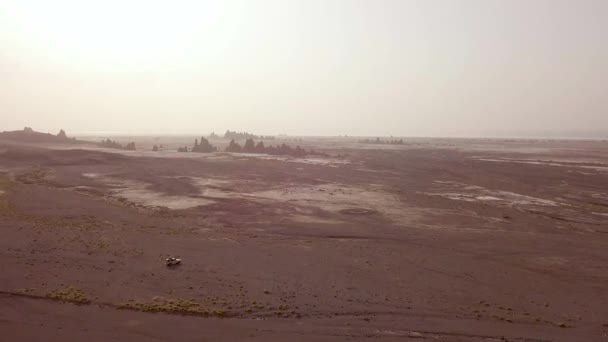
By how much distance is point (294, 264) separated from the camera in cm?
1945

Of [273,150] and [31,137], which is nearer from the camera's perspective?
[31,137]

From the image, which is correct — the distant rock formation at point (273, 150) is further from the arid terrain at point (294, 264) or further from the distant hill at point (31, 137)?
the arid terrain at point (294, 264)

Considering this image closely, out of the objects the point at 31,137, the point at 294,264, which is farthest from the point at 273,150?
the point at 294,264

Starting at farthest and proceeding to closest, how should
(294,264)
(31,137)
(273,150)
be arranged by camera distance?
(273,150) → (31,137) → (294,264)

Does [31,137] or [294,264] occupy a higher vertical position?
[31,137]

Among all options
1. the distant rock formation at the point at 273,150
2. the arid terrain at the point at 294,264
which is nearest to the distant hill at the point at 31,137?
the distant rock formation at the point at 273,150

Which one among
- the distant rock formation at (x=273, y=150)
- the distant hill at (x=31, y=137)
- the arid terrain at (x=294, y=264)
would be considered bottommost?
the arid terrain at (x=294, y=264)

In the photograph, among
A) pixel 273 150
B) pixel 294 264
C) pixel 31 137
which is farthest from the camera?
pixel 273 150

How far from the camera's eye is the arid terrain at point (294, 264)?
535 inches

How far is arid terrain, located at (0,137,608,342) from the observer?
13.6m

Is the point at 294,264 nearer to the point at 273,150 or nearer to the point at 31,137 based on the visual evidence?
the point at 273,150

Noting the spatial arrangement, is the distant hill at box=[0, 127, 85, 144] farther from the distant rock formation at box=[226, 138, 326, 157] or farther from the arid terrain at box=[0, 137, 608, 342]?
the arid terrain at box=[0, 137, 608, 342]

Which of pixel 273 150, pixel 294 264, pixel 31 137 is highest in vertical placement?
pixel 31 137

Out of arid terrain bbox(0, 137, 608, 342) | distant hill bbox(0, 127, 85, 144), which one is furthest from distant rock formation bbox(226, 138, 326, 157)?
arid terrain bbox(0, 137, 608, 342)
